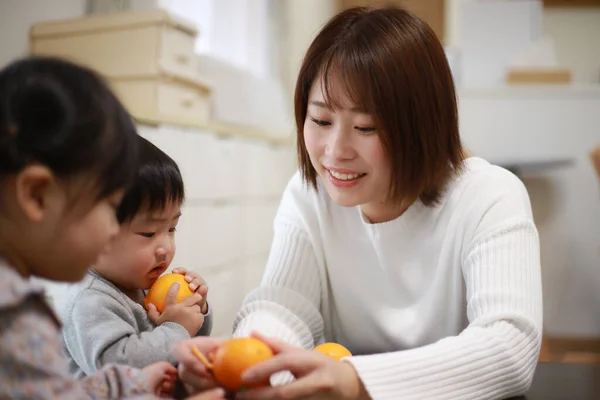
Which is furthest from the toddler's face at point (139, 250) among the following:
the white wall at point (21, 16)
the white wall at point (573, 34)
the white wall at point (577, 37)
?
the white wall at point (577, 37)

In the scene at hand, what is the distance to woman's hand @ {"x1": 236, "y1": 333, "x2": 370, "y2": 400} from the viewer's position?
0.69 metres

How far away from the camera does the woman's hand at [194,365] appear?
76 cm

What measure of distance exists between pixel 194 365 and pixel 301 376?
0.13 meters

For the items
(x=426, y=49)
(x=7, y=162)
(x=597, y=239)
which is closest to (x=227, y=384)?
(x=7, y=162)

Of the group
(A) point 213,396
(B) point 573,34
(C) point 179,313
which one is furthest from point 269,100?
(A) point 213,396

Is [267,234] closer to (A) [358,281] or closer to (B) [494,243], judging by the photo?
(A) [358,281]

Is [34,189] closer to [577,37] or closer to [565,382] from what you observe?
[565,382]

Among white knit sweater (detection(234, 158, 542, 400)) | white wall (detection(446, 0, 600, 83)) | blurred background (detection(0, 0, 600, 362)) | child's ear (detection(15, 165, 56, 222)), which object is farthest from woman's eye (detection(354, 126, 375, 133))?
white wall (detection(446, 0, 600, 83))

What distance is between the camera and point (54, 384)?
1.91ft

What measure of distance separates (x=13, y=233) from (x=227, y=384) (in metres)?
0.29

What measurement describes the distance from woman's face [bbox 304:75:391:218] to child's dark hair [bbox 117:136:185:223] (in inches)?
9.5

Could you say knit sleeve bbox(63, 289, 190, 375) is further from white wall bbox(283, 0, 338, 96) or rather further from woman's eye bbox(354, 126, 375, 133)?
white wall bbox(283, 0, 338, 96)

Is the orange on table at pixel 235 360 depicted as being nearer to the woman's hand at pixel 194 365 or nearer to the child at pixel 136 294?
the woman's hand at pixel 194 365

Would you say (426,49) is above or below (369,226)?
above
